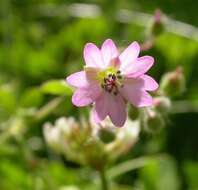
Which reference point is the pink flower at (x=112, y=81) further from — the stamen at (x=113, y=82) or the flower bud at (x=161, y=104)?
the flower bud at (x=161, y=104)

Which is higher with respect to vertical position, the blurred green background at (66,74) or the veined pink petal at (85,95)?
the blurred green background at (66,74)

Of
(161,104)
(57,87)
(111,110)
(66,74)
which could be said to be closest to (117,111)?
(111,110)


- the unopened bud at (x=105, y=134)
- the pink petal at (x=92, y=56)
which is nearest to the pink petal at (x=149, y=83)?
the pink petal at (x=92, y=56)

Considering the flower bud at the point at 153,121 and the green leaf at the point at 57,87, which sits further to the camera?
the green leaf at the point at 57,87

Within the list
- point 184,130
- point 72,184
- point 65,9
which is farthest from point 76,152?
point 65,9

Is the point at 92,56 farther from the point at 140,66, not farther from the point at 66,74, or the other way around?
the point at 66,74

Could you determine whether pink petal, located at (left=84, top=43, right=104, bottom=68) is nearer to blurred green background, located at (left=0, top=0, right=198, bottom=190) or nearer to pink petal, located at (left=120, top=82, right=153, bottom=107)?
pink petal, located at (left=120, top=82, right=153, bottom=107)
